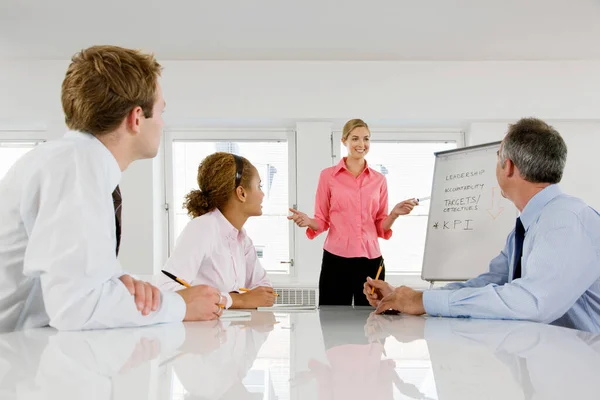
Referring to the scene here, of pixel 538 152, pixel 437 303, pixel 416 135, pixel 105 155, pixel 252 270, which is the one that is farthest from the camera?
pixel 416 135

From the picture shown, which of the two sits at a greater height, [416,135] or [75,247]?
[416,135]

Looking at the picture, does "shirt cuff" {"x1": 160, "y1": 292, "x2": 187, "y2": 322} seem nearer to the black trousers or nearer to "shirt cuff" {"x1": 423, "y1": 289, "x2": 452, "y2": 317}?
"shirt cuff" {"x1": 423, "y1": 289, "x2": 452, "y2": 317}

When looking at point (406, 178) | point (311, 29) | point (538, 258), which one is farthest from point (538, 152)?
point (406, 178)

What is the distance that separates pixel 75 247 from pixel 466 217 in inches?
99.5

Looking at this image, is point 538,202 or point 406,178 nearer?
point 538,202

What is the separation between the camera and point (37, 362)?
87cm

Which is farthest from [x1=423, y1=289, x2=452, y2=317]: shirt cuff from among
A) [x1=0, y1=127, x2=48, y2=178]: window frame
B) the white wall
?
[x1=0, y1=127, x2=48, y2=178]: window frame

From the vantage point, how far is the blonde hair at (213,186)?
7.61ft

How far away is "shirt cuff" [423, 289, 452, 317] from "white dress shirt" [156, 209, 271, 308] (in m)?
0.60

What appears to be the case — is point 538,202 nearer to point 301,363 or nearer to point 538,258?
point 538,258

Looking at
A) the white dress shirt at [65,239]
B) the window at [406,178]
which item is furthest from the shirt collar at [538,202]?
the window at [406,178]

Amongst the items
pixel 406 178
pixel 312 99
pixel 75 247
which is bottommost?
pixel 75 247

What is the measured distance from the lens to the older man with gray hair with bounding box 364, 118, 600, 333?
1482 millimetres

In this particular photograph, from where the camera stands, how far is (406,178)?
5723 millimetres
